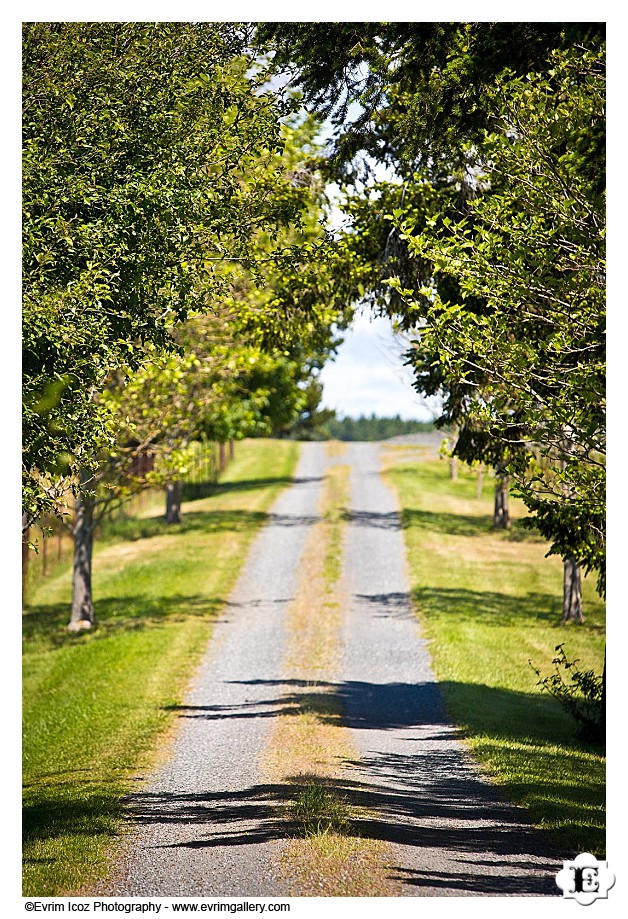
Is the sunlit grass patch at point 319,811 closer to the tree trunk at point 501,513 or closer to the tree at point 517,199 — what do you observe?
the tree at point 517,199

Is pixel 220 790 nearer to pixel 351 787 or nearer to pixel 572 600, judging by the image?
pixel 351 787

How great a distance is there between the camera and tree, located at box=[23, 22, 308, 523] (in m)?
7.78

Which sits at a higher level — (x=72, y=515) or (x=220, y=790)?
(x=72, y=515)

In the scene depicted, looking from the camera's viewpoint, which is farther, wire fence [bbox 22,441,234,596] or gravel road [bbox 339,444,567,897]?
wire fence [bbox 22,441,234,596]

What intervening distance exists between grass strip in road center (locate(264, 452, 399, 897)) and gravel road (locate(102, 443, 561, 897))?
17 centimetres

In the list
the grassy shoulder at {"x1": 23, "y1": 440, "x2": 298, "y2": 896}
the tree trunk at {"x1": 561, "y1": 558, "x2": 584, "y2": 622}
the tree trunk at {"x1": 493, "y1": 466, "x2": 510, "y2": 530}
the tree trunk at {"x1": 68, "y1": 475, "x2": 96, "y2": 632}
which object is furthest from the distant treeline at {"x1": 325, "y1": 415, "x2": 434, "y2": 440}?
the tree trunk at {"x1": 68, "y1": 475, "x2": 96, "y2": 632}

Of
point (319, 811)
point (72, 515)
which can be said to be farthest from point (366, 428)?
point (319, 811)

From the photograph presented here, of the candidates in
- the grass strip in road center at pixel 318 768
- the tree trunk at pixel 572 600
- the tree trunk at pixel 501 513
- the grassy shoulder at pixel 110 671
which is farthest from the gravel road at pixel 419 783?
the tree trunk at pixel 501 513

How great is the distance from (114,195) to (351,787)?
6.39m

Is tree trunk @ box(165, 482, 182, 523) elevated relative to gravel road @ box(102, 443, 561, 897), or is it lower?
elevated

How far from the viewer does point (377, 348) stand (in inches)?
642

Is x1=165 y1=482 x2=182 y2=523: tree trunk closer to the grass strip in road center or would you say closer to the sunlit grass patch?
the grass strip in road center

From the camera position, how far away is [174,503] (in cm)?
2848
